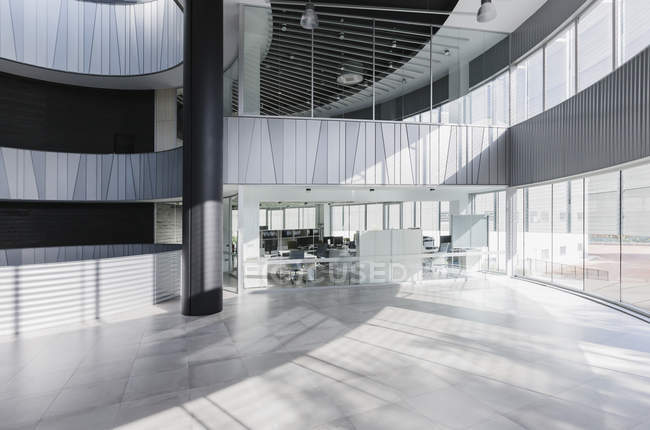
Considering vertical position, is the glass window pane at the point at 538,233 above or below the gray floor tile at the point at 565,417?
above

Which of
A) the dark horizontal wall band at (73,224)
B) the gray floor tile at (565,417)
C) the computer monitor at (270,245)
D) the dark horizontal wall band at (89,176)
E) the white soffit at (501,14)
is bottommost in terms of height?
the gray floor tile at (565,417)

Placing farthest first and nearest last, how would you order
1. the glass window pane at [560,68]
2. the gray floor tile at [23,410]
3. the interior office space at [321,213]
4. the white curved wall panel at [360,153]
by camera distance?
the white curved wall panel at [360,153] < the glass window pane at [560,68] < the interior office space at [321,213] < the gray floor tile at [23,410]

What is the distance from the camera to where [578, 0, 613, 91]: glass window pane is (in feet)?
24.9

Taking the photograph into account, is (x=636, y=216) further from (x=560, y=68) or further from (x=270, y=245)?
(x=270, y=245)

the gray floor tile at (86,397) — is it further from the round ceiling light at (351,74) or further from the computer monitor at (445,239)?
the computer monitor at (445,239)

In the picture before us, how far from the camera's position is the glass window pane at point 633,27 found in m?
6.50

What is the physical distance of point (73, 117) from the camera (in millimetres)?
12594

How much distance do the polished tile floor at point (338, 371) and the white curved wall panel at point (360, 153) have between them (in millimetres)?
3909

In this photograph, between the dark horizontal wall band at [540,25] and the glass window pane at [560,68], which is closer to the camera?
the dark horizontal wall band at [540,25]

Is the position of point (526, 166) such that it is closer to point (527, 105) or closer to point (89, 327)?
point (527, 105)

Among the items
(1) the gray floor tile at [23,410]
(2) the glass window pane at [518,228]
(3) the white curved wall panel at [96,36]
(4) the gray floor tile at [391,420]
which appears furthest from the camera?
(2) the glass window pane at [518,228]

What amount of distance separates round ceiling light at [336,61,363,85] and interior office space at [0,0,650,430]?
0.09m

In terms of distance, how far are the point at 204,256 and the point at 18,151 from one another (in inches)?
298

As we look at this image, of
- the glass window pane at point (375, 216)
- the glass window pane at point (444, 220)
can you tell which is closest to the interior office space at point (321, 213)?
the glass window pane at point (375, 216)
